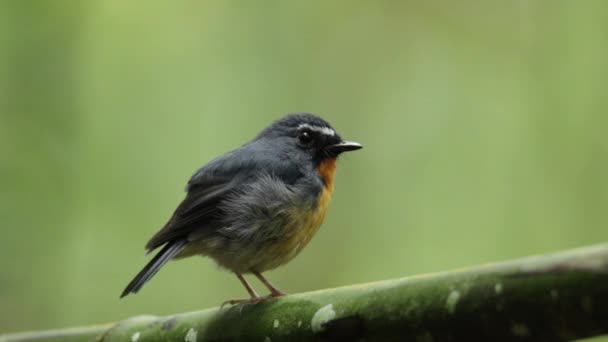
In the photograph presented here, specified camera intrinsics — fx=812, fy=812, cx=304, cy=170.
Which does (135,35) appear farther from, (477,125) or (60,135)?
(477,125)

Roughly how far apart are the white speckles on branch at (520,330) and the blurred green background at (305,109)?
12.9 feet

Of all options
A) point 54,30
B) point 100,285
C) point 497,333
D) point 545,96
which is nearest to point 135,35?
point 54,30

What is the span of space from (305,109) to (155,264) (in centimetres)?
368

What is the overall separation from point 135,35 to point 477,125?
3093 mm

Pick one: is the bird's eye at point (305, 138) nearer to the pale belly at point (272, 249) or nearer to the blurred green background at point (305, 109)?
the pale belly at point (272, 249)

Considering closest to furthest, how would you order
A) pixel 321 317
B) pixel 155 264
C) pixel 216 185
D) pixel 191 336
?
pixel 321 317 → pixel 191 336 → pixel 155 264 → pixel 216 185

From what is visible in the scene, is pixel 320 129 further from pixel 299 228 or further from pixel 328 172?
pixel 299 228

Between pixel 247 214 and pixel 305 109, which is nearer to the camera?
pixel 247 214

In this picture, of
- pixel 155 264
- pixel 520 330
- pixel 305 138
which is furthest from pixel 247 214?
pixel 520 330

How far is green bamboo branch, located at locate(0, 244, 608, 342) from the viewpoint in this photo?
199 centimetres

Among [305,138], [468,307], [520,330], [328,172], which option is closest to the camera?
[520,330]

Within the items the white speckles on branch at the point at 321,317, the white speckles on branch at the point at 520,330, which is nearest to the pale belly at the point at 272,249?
the white speckles on branch at the point at 321,317

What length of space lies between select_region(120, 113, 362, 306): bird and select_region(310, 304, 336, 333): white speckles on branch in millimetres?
1294

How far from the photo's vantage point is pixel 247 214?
4277 millimetres
